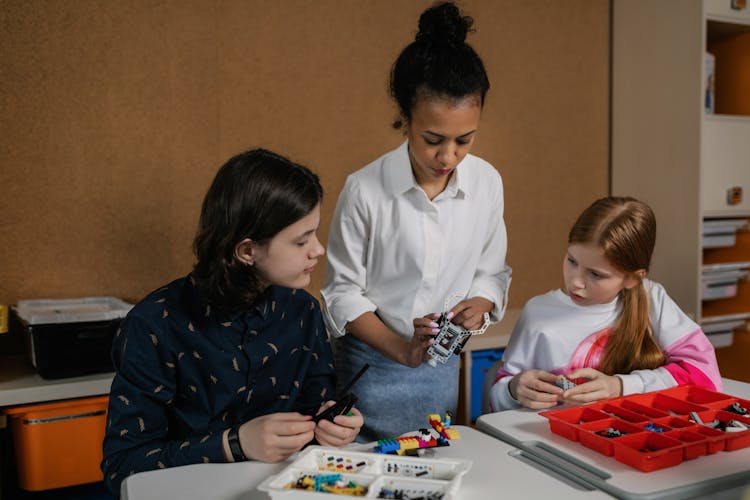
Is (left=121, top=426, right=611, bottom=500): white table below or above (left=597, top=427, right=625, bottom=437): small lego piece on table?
below

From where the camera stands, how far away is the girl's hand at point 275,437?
109 cm

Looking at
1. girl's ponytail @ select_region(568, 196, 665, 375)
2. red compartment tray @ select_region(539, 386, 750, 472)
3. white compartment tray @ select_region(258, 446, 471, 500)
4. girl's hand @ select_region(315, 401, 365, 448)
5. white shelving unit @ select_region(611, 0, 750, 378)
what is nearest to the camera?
white compartment tray @ select_region(258, 446, 471, 500)

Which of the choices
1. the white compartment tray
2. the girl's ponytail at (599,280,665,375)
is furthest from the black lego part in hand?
the girl's ponytail at (599,280,665,375)

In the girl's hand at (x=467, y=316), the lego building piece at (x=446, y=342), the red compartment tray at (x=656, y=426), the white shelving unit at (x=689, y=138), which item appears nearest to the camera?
the red compartment tray at (x=656, y=426)

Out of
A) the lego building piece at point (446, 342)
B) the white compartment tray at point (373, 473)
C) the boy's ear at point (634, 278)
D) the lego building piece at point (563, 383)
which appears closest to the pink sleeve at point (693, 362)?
the boy's ear at point (634, 278)

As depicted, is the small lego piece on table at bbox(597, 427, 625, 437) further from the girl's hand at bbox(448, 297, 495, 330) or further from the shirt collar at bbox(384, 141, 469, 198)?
the shirt collar at bbox(384, 141, 469, 198)

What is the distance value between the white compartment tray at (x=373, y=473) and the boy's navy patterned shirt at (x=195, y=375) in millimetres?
215

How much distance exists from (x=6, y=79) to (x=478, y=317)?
187 cm

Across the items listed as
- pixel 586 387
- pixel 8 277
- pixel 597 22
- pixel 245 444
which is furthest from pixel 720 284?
pixel 8 277

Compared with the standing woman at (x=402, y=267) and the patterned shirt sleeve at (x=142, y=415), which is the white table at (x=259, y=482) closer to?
the patterned shirt sleeve at (x=142, y=415)

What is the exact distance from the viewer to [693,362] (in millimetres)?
1530

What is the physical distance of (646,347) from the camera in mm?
1593

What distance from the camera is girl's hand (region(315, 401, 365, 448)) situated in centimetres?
117

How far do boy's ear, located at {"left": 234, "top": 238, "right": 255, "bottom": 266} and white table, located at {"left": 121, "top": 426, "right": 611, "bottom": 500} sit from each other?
0.41 m
